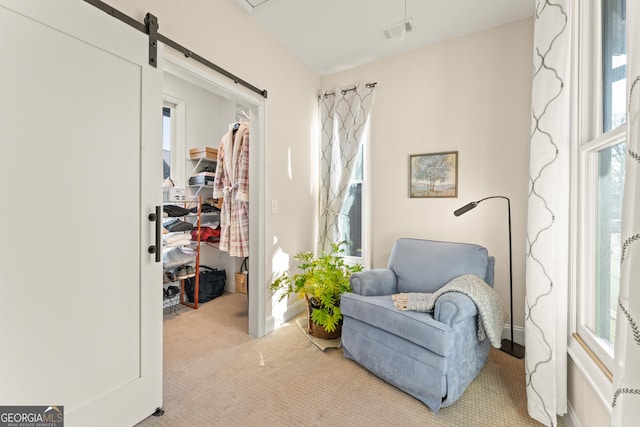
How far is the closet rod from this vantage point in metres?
1.34

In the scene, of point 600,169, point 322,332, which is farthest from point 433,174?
point 322,332

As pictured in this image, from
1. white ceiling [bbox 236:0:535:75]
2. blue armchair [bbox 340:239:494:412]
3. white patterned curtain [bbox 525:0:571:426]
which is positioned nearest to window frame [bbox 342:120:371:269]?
blue armchair [bbox 340:239:494:412]

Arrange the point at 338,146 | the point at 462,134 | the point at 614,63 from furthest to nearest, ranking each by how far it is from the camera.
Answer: the point at 338,146 → the point at 462,134 → the point at 614,63

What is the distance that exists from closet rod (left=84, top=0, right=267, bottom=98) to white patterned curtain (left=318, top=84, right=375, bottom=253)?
920 millimetres

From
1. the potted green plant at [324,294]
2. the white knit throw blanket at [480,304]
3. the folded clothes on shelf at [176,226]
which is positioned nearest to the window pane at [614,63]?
the white knit throw blanket at [480,304]

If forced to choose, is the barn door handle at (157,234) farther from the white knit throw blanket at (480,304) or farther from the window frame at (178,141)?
the window frame at (178,141)

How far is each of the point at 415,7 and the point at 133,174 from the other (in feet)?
7.59

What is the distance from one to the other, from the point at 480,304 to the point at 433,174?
1.34 m

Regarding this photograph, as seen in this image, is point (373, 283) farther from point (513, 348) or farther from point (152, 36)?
point (152, 36)

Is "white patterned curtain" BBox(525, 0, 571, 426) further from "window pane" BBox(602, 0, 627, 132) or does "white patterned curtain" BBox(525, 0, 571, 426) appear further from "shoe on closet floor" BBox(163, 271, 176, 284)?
"shoe on closet floor" BBox(163, 271, 176, 284)

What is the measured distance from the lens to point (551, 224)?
145 centimetres

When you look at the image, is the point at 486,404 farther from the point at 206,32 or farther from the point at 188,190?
the point at 188,190

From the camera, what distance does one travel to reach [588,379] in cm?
120

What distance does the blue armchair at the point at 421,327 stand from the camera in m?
1.55
